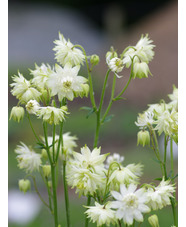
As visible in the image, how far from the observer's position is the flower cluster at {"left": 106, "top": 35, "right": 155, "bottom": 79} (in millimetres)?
987

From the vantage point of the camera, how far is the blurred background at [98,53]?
2883mm

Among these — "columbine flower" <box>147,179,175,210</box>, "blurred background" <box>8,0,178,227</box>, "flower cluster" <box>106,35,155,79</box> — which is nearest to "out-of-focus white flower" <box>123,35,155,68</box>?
"flower cluster" <box>106,35,155,79</box>

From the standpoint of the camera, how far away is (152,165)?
357 cm

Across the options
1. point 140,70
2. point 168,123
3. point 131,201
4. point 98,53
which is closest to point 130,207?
point 131,201

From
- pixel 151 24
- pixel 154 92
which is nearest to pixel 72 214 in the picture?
pixel 154 92

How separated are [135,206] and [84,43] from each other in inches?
269

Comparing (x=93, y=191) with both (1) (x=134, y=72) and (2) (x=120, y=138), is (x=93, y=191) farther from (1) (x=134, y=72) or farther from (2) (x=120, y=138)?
(2) (x=120, y=138)

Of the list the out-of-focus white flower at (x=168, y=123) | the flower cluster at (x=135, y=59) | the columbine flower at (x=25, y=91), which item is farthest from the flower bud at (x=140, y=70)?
the columbine flower at (x=25, y=91)

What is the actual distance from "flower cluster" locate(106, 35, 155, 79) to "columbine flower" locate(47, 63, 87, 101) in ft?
0.27

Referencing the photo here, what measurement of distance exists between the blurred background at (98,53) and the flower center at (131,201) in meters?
1.47

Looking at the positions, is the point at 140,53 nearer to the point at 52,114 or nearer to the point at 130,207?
the point at 52,114

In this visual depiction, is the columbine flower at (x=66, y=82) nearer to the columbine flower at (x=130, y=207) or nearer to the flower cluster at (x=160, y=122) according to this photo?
the flower cluster at (x=160, y=122)

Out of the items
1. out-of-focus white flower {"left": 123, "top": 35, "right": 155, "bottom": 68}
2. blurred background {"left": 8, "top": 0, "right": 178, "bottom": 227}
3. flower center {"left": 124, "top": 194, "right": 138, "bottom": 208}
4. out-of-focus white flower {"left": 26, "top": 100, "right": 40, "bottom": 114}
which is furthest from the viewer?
blurred background {"left": 8, "top": 0, "right": 178, "bottom": 227}

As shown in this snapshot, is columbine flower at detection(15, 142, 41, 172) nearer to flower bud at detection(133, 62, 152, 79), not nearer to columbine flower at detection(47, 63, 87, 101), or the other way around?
columbine flower at detection(47, 63, 87, 101)
